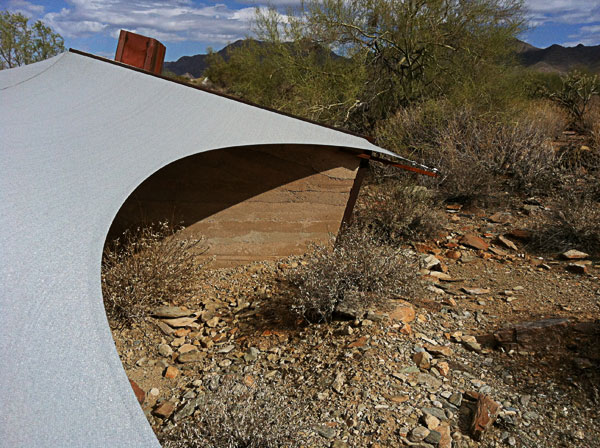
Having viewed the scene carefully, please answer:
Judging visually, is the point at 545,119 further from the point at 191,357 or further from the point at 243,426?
the point at 243,426

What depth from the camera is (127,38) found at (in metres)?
4.99

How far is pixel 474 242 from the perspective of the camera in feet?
17.6

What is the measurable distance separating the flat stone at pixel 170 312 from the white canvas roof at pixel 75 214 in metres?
1.53

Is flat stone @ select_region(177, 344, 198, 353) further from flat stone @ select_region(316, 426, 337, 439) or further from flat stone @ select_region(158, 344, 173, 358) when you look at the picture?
flat stone @ select_region(316, 426, 337, 439)

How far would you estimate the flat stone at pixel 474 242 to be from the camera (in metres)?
5.29

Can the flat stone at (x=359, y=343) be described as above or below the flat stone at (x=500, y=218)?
below

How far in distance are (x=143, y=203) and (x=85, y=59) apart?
4.55 ft

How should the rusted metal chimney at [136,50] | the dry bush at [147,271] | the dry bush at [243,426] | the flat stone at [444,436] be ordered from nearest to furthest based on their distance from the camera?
the dry bush at [243,426]
the flat stone at [444,436]
the dry bush at [147,271]
the rusted metal chimney at [136,50]

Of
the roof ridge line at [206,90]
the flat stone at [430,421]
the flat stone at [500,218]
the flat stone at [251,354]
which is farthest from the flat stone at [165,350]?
the flat stone at [500,218]

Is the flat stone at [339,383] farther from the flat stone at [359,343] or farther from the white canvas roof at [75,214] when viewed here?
the white canvas roof at [75,214]

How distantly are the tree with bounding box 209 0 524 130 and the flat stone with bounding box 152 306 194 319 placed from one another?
6.50m

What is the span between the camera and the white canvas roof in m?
1.30

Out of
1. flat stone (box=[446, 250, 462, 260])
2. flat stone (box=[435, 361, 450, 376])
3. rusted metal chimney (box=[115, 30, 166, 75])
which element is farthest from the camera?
flat stone (box=[446, 250, 462, 260])

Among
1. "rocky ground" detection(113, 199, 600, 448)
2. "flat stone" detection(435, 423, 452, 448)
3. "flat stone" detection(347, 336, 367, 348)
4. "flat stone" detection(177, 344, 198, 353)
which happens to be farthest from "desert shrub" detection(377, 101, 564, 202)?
"flat stone" detection(435, 423, 452, 448)
